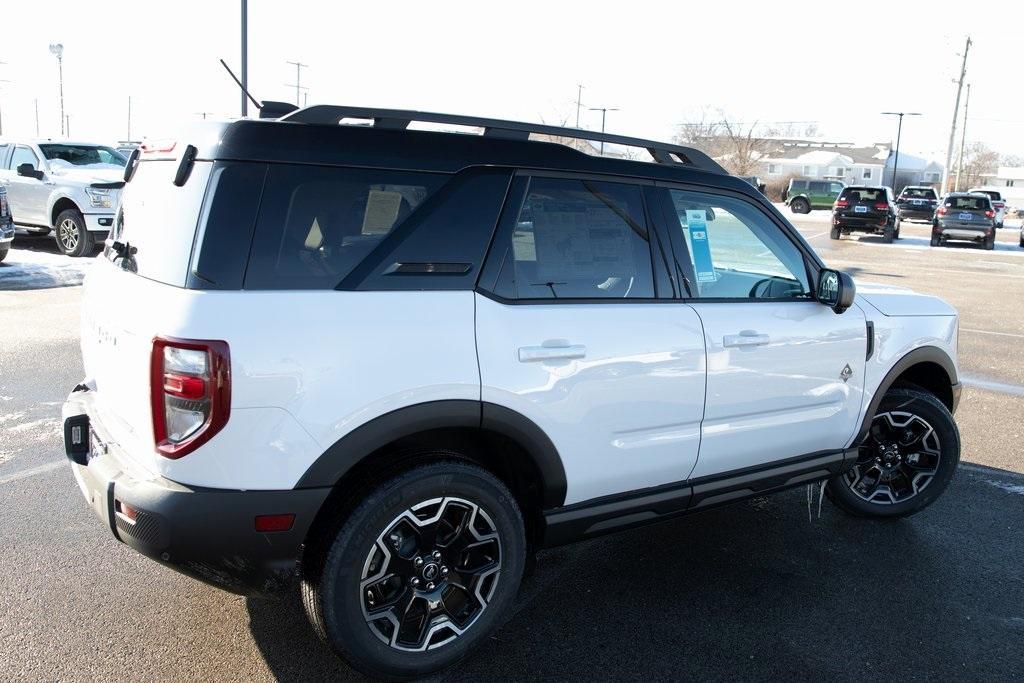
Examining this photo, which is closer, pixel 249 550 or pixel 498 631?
pixel 249 550

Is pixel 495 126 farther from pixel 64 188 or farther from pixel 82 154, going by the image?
pixel 82 154

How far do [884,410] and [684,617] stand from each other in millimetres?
1700

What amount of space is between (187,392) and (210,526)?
41 cm

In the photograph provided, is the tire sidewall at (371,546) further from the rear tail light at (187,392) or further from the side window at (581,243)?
the side window at (581,243)

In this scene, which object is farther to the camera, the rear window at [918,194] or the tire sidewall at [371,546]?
the rear window at [918,194]

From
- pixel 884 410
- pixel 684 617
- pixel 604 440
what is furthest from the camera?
pixel 884 410

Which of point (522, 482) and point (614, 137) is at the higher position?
point (614, 137)

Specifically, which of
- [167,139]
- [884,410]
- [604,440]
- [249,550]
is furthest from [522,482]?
[884,410]

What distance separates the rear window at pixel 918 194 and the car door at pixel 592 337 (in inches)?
1588

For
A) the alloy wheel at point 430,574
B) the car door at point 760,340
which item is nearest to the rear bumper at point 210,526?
the alloy wheel at point 430,574

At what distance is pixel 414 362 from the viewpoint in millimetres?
2725

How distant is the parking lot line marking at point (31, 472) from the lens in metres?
4.63

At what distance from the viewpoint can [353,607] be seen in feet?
8.99

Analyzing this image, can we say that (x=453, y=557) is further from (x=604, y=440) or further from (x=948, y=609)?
(x=948, y=609)
